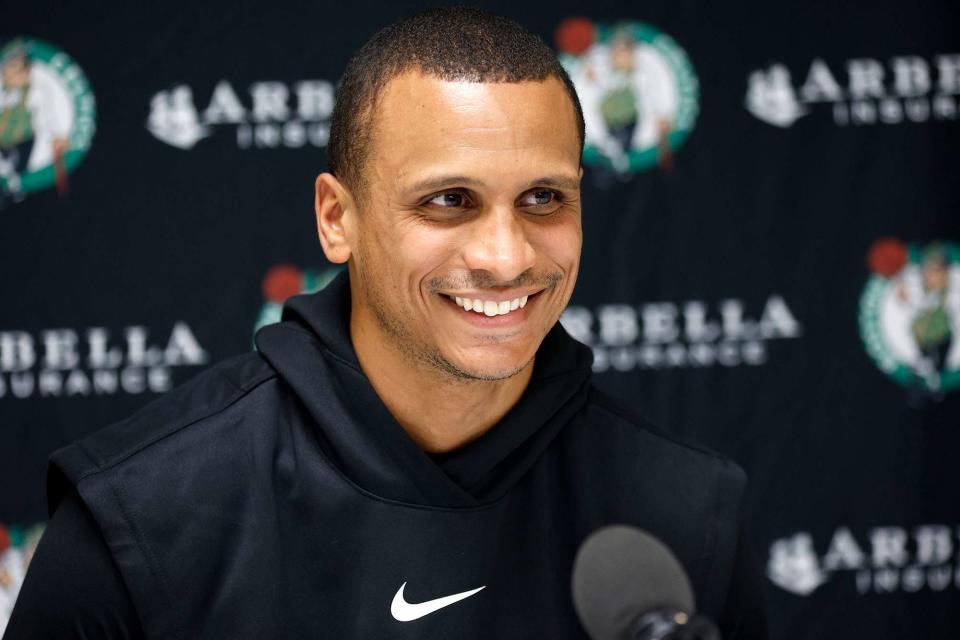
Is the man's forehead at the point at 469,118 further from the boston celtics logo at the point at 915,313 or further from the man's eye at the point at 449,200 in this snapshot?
the boston celtics logo at the point at 915,313

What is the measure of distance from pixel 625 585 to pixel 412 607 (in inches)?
24.0

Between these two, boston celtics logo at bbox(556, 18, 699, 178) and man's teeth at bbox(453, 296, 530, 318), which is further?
boston celtics logo at bbox(556, 18, 699, 178)

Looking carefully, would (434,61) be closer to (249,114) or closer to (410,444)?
(410,444)

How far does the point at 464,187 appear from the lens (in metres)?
1.38

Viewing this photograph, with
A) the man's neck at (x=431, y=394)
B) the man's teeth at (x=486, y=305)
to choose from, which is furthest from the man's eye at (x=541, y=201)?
the man's neck at (x=431, y=394)

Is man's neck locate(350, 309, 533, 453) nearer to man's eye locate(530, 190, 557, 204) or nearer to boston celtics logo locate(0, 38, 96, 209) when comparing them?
man's eye locate(530, 190, 557, 204)

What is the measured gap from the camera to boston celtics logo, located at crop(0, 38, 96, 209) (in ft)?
7.67

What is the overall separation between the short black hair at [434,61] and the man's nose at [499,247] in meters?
0.18

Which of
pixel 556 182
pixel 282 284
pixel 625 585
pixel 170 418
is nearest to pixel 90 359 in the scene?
pixel 282 284

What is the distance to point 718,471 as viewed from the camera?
1628 mm

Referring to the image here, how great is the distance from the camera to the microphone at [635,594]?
857mm

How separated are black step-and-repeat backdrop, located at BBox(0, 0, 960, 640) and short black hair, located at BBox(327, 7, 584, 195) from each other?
0.87m

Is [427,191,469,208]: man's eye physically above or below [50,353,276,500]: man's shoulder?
above

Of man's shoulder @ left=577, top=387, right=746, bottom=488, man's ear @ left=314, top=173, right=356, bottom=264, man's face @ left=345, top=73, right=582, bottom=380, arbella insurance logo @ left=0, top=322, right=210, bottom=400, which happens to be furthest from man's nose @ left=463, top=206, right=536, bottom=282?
arbella insurance logo @ left=0, top=322, right=210, bottom=400
